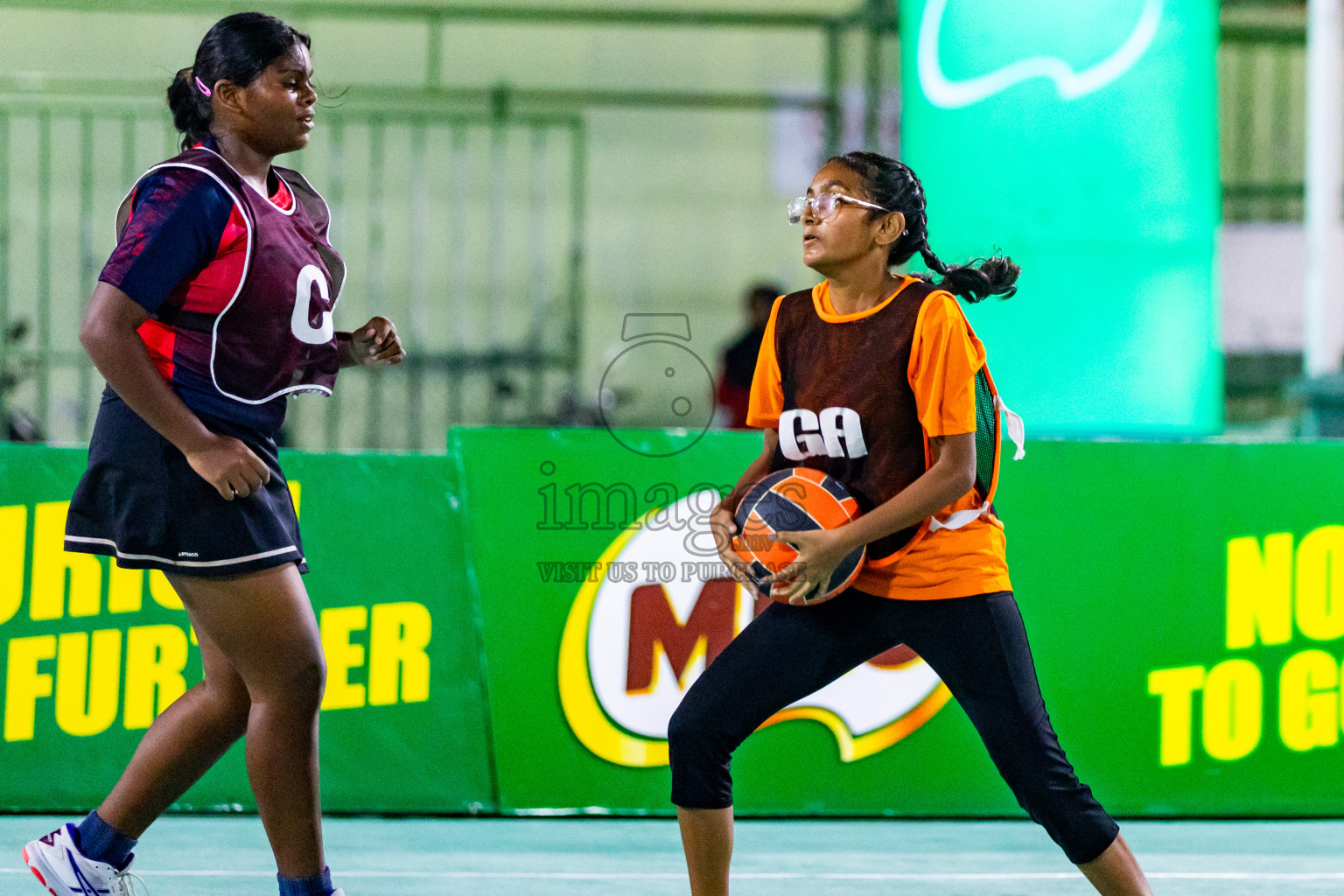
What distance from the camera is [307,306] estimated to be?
2.76 meters

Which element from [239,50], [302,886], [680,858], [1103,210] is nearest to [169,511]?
[302,886]

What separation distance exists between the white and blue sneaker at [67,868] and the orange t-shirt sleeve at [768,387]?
65.7 inches

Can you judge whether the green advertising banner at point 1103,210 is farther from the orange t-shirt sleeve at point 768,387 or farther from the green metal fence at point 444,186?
the green metal fence at point 444,186

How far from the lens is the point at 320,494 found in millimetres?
4441

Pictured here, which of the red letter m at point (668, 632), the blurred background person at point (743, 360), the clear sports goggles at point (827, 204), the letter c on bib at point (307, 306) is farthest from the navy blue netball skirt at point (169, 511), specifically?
the blurred background person at point (743, 360)

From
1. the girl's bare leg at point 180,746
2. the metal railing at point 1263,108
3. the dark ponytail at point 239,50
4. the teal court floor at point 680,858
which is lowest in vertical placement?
the teal court floor at point 680,858

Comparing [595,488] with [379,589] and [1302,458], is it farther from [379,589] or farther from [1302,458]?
[1302,458]

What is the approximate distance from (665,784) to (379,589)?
1099mm

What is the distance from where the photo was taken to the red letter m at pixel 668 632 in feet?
14.5

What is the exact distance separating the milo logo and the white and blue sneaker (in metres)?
1.72

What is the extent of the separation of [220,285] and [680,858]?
2215 millimetres

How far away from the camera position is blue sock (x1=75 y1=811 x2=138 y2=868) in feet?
9.67

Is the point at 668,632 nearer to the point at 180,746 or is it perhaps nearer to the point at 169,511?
the point at 180,746

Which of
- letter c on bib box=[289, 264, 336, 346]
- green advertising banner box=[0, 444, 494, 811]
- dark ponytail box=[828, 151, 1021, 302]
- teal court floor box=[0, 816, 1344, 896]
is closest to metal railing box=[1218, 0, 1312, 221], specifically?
teal court floor box=[0, 816, 1344, 896]
